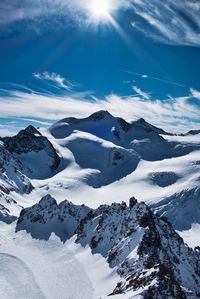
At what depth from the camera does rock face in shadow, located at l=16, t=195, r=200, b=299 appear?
163ft

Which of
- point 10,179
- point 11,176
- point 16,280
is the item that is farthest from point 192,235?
point 16,280

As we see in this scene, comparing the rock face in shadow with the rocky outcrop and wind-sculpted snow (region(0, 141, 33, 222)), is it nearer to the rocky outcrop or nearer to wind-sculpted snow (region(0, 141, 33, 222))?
wind-sculpted snow (region(0, 141, 33, 222))

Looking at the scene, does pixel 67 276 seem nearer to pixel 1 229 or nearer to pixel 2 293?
pixel 2 293

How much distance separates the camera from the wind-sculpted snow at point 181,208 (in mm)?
177500

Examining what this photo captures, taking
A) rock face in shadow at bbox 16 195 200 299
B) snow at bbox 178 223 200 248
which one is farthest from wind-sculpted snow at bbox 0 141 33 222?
snow at bbox 178 223 200 248

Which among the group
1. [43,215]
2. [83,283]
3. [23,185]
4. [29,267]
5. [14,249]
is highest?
[23,185]

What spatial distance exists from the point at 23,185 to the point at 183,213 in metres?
69.8

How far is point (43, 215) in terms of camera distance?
109m

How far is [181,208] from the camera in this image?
601 ft

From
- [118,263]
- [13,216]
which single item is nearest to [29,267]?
[118,263]

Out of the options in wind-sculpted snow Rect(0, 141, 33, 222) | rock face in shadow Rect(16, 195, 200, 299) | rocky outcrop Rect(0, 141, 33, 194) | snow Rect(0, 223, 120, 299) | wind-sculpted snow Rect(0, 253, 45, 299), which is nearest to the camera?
rock face in shadow Rect(16, 195, 200, 299)

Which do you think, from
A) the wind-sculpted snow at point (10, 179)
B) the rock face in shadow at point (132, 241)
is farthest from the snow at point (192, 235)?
the wind-sculpted snow at point (10, 179)

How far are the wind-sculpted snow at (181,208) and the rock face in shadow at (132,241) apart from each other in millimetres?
75705

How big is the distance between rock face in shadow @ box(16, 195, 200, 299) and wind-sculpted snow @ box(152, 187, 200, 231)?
248 ft
